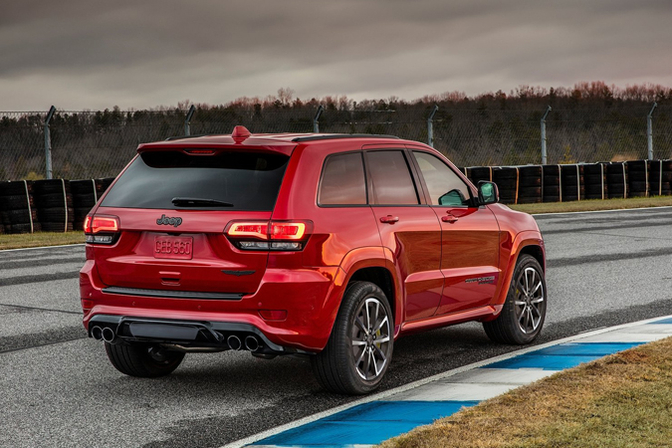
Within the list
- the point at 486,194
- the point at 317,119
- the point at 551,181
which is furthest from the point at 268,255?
the point at 551,181

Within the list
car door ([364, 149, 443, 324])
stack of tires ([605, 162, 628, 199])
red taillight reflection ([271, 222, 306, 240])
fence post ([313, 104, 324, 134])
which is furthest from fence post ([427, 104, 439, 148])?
red taillight reflection ([271, 222, 306, 240])

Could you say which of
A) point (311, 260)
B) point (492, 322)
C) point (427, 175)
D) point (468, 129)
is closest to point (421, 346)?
point (492, 322)

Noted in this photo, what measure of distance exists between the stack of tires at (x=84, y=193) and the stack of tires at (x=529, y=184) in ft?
42.8

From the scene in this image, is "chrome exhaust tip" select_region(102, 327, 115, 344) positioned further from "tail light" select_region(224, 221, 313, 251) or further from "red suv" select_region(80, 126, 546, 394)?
"tail light" select_region(224, 221, 313, 251)

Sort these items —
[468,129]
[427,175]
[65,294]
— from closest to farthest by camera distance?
[427,175]
[65,294]
[468,129]

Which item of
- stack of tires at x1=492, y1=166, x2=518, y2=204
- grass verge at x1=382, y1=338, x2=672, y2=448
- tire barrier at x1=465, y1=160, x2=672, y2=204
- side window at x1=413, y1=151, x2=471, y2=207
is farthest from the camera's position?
tire barrier at x1=465, y1=160, x2=672, y2=204

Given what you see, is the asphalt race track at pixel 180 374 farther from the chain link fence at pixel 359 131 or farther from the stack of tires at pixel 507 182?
the stack of tires at pixel 507 182

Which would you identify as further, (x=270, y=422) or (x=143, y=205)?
(x=143, y=205)

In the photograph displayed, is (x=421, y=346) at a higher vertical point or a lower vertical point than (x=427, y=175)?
lower

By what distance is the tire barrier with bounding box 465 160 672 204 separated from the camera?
27094mm

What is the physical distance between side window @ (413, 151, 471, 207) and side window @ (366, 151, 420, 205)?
241 millimetres

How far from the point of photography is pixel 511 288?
7.78 metres

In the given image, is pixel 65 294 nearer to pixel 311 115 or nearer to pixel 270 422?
pixel 270 422

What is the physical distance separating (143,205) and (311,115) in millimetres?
20422
